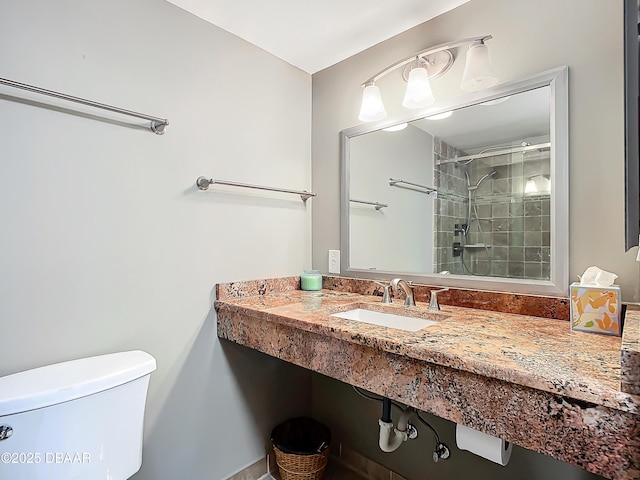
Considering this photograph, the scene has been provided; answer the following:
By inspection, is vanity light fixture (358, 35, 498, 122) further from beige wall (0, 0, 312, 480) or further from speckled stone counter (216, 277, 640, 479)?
speckled stone counter (216, 277, 640, 479)

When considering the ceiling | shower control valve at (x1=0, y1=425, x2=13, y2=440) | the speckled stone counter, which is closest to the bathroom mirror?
the speckled stone counter

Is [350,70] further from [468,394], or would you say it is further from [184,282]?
[468,394]

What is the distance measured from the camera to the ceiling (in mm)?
1471

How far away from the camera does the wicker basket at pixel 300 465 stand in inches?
63.6

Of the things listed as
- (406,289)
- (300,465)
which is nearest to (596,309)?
(406,289)

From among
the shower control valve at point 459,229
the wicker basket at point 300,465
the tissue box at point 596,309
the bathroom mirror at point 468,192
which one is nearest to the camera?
the tissue box at point 596,309

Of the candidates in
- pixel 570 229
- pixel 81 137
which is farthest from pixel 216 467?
pixel 570 229

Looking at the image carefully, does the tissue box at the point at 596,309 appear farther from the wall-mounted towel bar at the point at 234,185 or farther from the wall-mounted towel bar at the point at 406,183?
the wall-mounted towel bar at the point at 234,185

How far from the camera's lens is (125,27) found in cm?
133

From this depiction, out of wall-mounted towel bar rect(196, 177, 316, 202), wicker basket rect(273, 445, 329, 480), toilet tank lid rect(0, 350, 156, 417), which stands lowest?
wicker basket rect(273, 445, 329, 480)

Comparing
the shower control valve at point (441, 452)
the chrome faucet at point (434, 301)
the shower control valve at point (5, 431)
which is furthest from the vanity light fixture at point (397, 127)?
the shower control valve at point (5, 431)

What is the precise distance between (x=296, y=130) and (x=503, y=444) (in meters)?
1.70

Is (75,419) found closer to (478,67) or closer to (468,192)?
(468,192)

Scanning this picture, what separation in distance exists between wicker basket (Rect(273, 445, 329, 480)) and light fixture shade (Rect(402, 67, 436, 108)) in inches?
66.0
